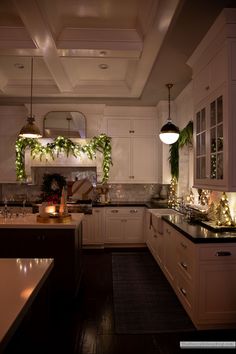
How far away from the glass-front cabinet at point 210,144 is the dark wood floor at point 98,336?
4.86 ft

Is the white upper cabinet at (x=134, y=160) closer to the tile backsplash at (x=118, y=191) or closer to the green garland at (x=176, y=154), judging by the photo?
the tile backsplash at (x=118, y=191)

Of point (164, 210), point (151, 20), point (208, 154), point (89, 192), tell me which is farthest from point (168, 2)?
point (89, 192)

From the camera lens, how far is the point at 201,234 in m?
2.65

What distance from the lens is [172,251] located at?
11.0 feet

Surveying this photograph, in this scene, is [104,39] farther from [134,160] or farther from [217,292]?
[217,292]

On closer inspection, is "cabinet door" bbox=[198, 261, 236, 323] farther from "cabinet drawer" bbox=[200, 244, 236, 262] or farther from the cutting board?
the cutting board

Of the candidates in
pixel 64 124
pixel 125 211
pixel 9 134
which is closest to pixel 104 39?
pixel 64 124

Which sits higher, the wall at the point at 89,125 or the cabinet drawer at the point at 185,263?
the wall at the point at 89,125

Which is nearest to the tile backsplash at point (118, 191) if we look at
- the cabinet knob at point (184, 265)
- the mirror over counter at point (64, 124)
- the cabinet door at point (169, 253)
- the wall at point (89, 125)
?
the wall at point (89, 125)

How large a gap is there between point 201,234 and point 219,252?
0.23 m

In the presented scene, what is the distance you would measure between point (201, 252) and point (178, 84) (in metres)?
2.84

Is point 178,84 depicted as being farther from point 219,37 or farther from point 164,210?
point 164,210

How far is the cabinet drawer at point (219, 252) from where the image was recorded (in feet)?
8.24

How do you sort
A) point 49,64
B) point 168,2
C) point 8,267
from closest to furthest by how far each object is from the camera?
point 8,267 → point 168,2 → point 49,64
